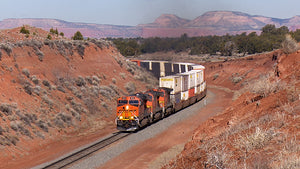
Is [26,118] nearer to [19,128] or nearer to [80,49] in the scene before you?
[19,128]

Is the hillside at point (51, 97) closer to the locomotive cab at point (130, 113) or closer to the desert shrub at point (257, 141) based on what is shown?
the locomotive cab at point (130, 113)

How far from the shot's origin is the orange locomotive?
27.8 metres

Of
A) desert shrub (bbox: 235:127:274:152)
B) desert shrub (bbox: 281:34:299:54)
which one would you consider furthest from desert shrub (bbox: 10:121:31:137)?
desert shrub (bbox: 281:34:299:54)

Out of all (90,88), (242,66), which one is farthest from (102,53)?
(242,66)

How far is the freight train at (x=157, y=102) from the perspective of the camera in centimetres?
2788

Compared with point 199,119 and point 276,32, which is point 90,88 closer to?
point 199,119

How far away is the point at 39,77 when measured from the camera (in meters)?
35.9

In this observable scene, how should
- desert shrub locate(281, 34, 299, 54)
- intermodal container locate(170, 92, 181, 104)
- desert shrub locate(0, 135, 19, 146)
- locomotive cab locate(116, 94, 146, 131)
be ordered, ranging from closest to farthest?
desert shrub locate(0, 135, 19, 146) → locomotive cab locate(116, 94, 146, 131) → desert shrub locate(281, 34, 299, 54) → intermodal container locate(170, 92, 181, 104)

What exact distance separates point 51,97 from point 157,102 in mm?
11067

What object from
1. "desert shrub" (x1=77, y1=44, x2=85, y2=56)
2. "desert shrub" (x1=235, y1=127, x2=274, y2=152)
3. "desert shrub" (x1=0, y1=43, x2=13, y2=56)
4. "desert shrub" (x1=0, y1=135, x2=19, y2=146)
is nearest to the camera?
"desert shrub" (x1=235, y1=127, x2=274, y2=152)

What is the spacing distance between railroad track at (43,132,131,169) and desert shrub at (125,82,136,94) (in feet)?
75.4

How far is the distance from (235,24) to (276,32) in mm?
69786

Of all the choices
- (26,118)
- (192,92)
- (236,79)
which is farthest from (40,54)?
(236,79)

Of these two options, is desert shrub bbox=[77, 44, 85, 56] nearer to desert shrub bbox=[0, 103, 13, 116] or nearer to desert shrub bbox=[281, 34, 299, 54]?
desert shrub bbox=[0, 103, 13, 116]
